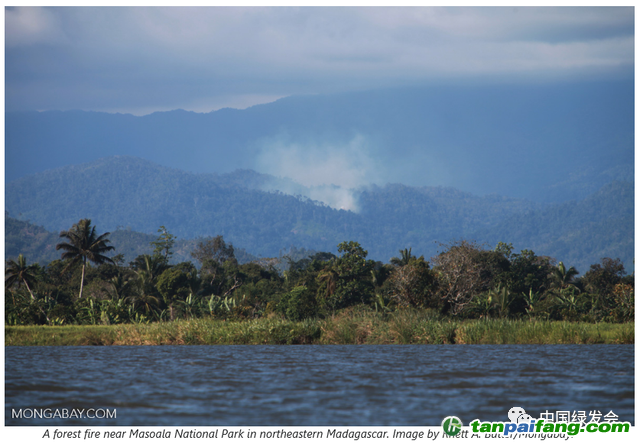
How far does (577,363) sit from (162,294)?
173ft

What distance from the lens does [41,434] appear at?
19469 mm

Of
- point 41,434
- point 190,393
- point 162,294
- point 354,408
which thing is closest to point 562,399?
point 354,408

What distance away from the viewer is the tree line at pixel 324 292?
2539 inches

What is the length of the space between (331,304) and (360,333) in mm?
25157

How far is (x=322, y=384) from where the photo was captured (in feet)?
95.3

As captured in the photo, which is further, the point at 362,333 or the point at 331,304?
the point at 331,304

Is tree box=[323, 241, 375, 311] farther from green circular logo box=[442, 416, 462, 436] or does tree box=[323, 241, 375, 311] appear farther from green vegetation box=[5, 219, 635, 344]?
green circular logo box=[442, 416, 462, 436]

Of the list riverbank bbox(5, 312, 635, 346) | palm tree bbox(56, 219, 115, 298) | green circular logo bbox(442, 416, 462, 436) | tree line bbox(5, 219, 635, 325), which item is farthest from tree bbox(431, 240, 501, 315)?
green circular logo bbox(442, 416, 462, 436)

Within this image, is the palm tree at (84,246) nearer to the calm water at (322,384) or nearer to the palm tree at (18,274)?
the palm tree at (18,274)

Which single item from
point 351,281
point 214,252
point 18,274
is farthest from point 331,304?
point 214,252

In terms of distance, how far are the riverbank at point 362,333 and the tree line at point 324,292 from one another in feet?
30.9

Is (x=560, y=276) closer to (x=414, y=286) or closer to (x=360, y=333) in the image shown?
(x=414, y=286)

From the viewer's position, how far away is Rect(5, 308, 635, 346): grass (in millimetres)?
46469

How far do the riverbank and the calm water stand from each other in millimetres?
2115
